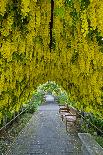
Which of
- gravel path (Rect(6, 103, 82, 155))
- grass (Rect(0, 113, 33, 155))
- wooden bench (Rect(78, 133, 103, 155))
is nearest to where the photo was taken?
wooden bench (Rect(78, 133, 103, 155))

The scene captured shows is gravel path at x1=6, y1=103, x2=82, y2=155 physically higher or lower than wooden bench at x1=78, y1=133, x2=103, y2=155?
lower

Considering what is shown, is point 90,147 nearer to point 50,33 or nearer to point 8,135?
point 50,33

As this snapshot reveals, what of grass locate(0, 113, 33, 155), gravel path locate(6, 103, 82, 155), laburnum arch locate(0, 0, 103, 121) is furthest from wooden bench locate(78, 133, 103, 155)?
grass locate(0, 113, 33, 155)

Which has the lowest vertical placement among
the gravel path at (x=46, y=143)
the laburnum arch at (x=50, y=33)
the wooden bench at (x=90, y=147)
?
the gravel path at (x=46, y=143)

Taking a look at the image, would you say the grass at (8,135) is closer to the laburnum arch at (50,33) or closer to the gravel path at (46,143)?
the gravel path at (46,143)

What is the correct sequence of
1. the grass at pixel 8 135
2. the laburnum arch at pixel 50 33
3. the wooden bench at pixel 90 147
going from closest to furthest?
1. the laburnum arch at pixel 50 33
2. the wooden bench at pixel 90 147
3. the grass at pixel 8 135

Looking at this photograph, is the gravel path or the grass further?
the grass

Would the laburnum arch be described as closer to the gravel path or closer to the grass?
the gravel path

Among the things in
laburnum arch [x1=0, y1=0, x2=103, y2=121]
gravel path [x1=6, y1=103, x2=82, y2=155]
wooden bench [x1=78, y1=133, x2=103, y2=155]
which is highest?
laburnum arch [x1=0, y1=0, x2=103, y2=121]

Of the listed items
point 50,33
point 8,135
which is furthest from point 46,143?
point 50,33

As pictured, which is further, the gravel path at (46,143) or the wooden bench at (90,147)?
the gravel path at (46,143)

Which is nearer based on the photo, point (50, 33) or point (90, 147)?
point (50, 33)

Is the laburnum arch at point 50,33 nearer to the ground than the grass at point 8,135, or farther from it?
farther from it

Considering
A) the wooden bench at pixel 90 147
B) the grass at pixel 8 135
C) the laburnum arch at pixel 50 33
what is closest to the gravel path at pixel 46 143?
the grass at pixel 8 135
